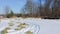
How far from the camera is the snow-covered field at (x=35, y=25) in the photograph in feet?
9.36

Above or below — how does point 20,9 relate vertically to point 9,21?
above

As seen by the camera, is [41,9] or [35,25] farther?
[41,9]

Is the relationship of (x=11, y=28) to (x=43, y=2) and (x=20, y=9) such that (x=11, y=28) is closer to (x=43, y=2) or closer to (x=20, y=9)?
(x=20, y=9)

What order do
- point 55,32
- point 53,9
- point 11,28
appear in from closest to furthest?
point 55,32 < point 11,28 < point 53,9

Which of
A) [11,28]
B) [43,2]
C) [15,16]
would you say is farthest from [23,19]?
[43,2]

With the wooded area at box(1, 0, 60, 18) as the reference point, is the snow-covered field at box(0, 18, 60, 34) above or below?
below

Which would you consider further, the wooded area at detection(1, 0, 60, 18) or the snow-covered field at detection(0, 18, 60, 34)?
the wooded area at detection(1, 0, 60, 18)

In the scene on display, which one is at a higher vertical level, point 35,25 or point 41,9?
point 41,9

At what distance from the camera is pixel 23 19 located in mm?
3350

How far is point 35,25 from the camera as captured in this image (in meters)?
3.20

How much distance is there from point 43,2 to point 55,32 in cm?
94

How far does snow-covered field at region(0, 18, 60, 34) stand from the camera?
285 cm

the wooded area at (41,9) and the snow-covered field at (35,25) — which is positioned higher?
the wooded area at (41,9)

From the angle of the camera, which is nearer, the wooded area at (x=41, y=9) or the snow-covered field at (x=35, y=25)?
the snow-covered field at (x=35, y=25)
